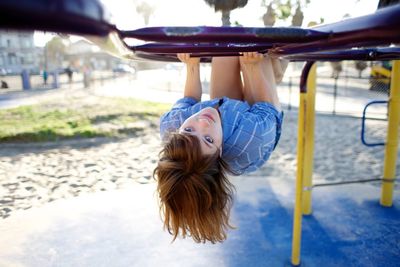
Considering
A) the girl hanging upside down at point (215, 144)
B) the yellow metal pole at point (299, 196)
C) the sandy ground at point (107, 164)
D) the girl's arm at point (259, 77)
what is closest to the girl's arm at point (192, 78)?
the girl hanging upside down at point (215, 144)

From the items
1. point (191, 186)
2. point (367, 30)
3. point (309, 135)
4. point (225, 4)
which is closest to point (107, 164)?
point (225, 4)

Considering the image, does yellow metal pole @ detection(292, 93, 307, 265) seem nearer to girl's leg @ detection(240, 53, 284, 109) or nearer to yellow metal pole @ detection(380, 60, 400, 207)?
girl's leg @ detection(240, 53, 284, 109)

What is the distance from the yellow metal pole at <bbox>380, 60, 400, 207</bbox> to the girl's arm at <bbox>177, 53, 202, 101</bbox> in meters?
1.90

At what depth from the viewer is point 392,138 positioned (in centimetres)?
309

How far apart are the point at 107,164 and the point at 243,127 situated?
11.3ft

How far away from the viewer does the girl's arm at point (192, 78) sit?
1865mm

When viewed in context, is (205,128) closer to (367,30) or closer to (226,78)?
(226,78)

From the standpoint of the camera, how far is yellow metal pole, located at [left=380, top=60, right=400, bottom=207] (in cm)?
299

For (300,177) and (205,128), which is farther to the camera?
(300,177)

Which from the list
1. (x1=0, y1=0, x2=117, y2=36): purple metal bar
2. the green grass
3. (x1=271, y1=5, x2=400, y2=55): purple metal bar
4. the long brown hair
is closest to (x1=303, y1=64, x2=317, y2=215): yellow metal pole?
the long brown hair

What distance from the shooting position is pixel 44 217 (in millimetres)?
3031

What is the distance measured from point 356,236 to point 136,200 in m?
1.89

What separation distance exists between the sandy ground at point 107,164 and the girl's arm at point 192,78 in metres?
2.18

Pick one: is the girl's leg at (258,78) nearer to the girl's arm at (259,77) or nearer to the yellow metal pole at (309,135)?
the girl's arm at (259,77)
